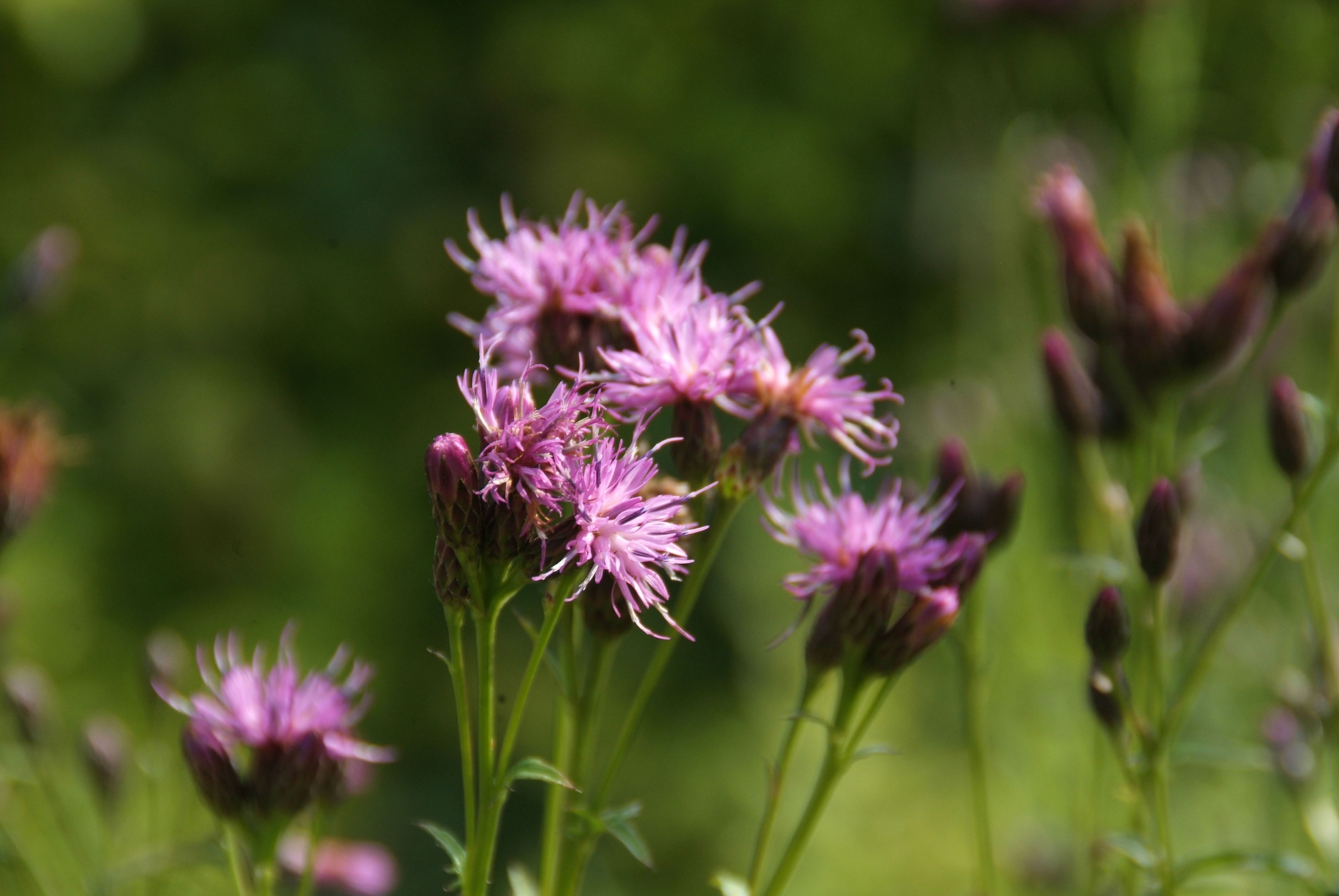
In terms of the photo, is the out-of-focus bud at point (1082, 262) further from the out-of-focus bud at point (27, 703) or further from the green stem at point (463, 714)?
the out-of-focus bud at point (27, 703)

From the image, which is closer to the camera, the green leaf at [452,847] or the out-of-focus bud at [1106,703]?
the green leaf at [452,847]

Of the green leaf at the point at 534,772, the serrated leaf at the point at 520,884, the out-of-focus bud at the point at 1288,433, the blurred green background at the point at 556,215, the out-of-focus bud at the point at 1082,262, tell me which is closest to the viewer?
the green leaf at the point at 534,772

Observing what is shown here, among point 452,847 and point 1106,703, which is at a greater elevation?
point 452,847

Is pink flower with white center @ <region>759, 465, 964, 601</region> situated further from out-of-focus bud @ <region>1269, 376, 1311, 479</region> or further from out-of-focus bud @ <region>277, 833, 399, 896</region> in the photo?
out-of-focus bud @ <region>277, 833, 399, 896</region>

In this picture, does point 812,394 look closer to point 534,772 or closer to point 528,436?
point 528,436

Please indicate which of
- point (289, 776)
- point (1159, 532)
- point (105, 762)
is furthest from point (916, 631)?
point (105, 762)

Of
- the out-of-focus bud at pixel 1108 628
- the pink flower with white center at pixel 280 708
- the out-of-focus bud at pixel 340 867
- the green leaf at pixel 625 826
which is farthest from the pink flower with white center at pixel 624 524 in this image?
the out-of-focus bud at pixel 340 867

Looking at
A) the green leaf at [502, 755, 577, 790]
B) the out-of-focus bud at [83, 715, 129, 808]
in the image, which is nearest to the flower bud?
the green leaf at [502, 755, 577, 790]
